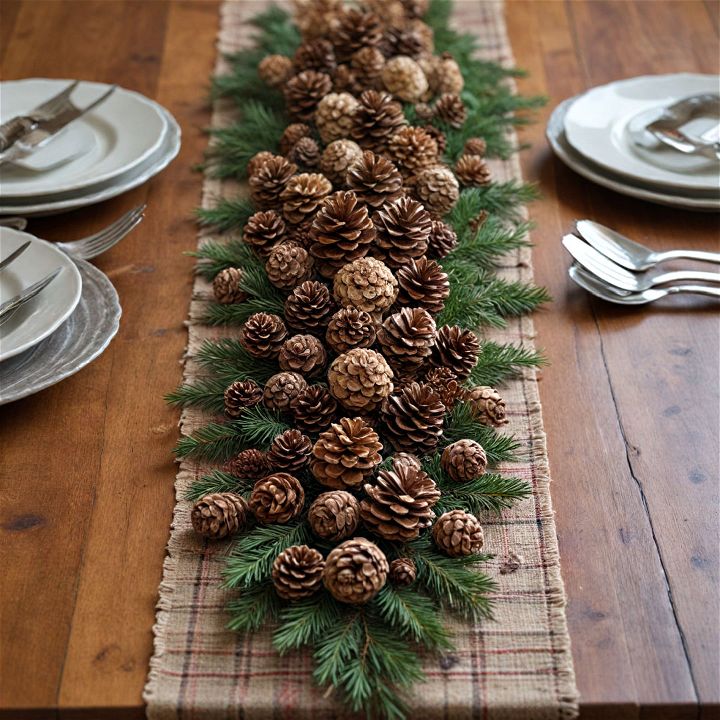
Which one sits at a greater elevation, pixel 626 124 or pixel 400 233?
pixel 400 233

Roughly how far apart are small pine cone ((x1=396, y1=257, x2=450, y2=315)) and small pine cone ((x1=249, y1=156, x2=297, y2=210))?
9.9 inches

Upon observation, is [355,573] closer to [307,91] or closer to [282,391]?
[282,391]

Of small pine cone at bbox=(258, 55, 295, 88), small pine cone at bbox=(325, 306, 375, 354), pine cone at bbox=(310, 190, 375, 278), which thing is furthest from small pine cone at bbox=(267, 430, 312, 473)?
small pine cone at bbox=(258, 55, 295, 88)

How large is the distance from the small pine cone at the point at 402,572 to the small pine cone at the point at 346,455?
0.26 ft

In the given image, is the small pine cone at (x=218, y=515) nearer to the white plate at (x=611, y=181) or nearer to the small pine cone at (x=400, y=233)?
the small pine cone at (x=400, y=233)

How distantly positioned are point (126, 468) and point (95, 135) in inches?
22.1

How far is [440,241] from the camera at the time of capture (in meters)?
1.06

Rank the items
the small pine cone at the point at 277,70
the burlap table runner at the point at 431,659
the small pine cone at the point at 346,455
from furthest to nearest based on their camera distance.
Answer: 1. the small pine cone at the point at 277,70
2. the small pine cone at the point at 346,455
3. the burlap table runner at the point at 431,659

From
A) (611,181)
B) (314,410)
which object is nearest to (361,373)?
(314,410)

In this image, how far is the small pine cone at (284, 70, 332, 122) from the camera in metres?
1.31

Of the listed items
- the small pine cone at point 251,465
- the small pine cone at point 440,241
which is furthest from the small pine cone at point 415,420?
the small pine cone at point 440,241

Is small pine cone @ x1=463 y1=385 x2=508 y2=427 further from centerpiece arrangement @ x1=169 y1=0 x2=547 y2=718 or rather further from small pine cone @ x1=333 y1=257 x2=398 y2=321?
small pine cone @ x1=333 y1=257 x2=398 y2=321

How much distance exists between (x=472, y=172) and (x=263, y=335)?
41 cm

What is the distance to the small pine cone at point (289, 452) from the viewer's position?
0.84 metres
